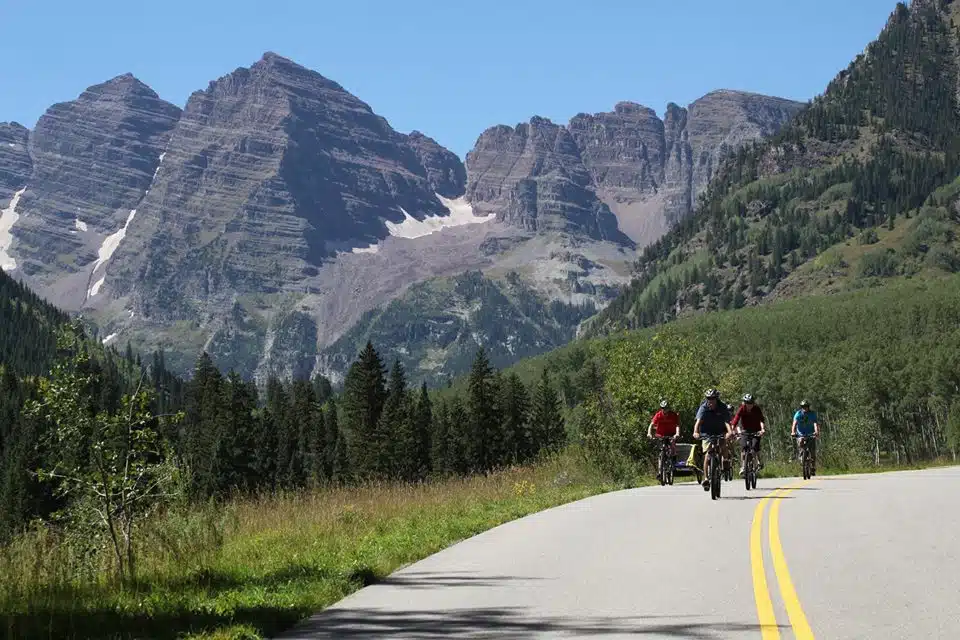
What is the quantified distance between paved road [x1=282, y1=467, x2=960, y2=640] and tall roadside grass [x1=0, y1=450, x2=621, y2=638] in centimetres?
52

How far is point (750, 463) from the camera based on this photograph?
25250 millimetres

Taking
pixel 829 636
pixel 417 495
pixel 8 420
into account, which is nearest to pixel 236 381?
pixel 8 420

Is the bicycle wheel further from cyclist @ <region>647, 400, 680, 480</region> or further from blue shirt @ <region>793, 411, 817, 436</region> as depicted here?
blue shirt @ <region>793, 411, 817, 436</region>

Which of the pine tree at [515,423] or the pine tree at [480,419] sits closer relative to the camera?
the pine tree at [480,419]

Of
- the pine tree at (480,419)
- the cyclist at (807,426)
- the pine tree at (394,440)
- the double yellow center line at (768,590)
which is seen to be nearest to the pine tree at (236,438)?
the pine tree at (394,440)

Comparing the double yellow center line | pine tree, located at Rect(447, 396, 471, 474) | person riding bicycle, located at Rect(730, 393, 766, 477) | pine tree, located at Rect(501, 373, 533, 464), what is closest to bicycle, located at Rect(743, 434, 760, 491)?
person riding bicycle, located at Rect(730, 393, 766, 477)

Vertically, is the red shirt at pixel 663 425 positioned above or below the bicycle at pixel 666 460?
above

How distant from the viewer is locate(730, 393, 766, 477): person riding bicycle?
25812 mm

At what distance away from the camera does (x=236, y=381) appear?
99188mm

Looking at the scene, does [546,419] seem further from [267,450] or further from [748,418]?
[748,418]

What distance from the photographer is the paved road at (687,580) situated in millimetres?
8984

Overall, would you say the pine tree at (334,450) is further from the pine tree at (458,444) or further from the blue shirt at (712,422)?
the blue shirt at (712,422)

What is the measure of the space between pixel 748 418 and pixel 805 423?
494 cm

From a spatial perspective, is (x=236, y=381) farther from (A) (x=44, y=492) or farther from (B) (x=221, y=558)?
(B) (x=221, y=558)
